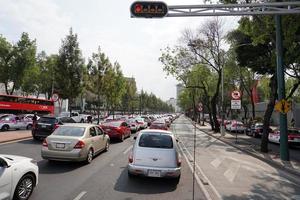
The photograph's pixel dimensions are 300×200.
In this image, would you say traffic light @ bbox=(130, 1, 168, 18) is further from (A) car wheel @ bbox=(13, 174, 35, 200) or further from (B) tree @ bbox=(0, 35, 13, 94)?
(B) tree @ bbox=(0, 35, 13, 94)

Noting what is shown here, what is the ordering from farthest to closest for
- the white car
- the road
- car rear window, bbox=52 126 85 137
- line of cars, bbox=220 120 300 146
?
line of cars, bbox=220 120 300 146, car rear window, bbox=52 126 85 137, the road, the white car

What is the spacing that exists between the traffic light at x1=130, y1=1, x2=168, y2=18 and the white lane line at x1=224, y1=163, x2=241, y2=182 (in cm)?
610

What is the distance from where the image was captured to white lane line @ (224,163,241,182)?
1148 centimetres

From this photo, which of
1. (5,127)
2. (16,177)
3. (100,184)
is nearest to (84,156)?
(100,184)

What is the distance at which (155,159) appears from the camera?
969 centimetres

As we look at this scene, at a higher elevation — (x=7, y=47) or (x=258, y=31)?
(x=7, y=47)

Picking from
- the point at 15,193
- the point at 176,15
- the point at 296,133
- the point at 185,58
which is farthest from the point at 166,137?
the point at 185,58

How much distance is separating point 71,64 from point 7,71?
56.2ft

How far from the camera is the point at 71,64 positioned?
114 feet

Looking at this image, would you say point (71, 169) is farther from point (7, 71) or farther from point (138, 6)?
point (7, 71)

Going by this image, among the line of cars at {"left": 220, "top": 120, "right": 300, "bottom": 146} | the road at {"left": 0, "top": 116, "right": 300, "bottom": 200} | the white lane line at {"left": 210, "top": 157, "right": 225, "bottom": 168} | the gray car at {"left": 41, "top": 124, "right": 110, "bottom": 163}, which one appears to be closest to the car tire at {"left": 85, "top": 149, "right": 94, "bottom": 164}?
the gray car at {"left": 41, "top": 124, "right": 110, "bottom": 163}

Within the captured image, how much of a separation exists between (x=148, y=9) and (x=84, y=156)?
19.1ft

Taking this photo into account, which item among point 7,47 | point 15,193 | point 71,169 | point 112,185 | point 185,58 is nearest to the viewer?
point 15,193

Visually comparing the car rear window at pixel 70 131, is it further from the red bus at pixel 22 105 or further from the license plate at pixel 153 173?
the red bus at pixel 22 105
